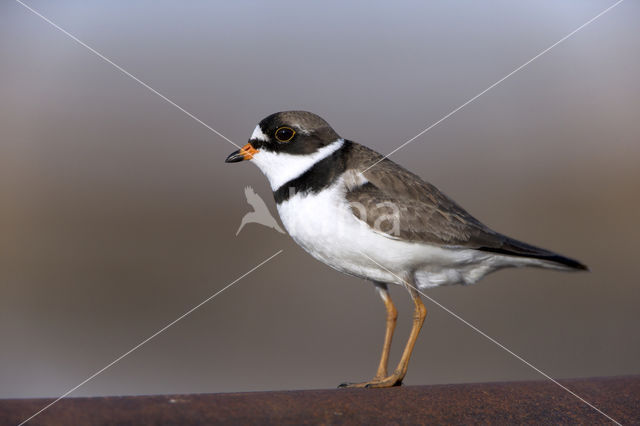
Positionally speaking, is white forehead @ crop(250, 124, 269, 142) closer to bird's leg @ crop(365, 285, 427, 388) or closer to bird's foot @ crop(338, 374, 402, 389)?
bird's leg @ crop(365, 285, 427, 388)

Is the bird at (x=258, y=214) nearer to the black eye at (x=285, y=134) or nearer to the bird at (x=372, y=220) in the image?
the bird at (x=372, y=220)

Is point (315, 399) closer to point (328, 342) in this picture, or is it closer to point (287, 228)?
point (287, 228)

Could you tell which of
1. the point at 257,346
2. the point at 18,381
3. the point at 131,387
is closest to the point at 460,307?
the point at 257,346

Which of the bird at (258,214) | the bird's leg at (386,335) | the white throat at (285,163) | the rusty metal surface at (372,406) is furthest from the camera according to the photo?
the bird at (258,214)

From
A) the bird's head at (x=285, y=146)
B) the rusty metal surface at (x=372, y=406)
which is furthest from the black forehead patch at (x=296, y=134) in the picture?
the rusty metal surface at (x=372, y=406)

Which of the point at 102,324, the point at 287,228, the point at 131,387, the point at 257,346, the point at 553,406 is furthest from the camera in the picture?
the point at 102,324

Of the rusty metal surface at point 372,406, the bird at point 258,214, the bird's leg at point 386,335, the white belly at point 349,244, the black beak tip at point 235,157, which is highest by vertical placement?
the black beak tip at point 235,157
